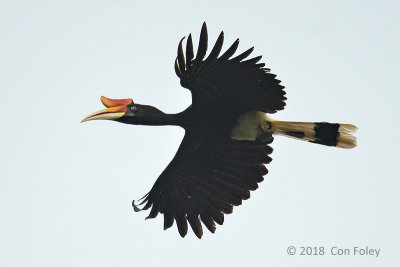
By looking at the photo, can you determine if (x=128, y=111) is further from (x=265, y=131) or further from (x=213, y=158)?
(x=265, y=131)

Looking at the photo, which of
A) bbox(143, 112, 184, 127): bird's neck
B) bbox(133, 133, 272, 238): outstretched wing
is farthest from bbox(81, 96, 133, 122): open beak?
bbox(133, 133, 272, 238): outstretched wing

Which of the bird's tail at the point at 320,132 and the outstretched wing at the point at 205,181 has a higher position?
the bird's tail at the point at 320,132

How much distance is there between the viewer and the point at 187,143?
1093 centimetres

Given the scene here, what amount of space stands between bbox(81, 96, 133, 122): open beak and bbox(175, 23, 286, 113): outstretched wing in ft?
3.25

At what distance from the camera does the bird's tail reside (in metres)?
10.6

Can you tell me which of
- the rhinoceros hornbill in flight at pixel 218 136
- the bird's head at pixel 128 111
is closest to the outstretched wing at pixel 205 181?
the rhinoceros hornbill in flight at pixel 218 136

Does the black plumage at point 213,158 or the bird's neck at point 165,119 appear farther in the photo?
the bird's neck at point 165,119

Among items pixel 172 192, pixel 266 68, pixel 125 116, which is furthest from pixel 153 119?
pixel 266 68

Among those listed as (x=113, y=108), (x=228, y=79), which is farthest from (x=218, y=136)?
(x=113, y=108)

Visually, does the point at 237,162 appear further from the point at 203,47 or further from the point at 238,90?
the point at 203,47

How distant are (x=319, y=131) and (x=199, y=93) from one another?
178 centimetres

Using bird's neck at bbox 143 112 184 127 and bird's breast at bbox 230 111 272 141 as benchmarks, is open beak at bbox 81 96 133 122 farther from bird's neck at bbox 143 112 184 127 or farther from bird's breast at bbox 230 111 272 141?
bird's breast at bbox 230 111 272 141

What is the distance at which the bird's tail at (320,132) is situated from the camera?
34.9 feet

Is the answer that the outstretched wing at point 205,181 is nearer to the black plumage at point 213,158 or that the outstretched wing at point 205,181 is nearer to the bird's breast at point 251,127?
the black plumage at point 213,158
